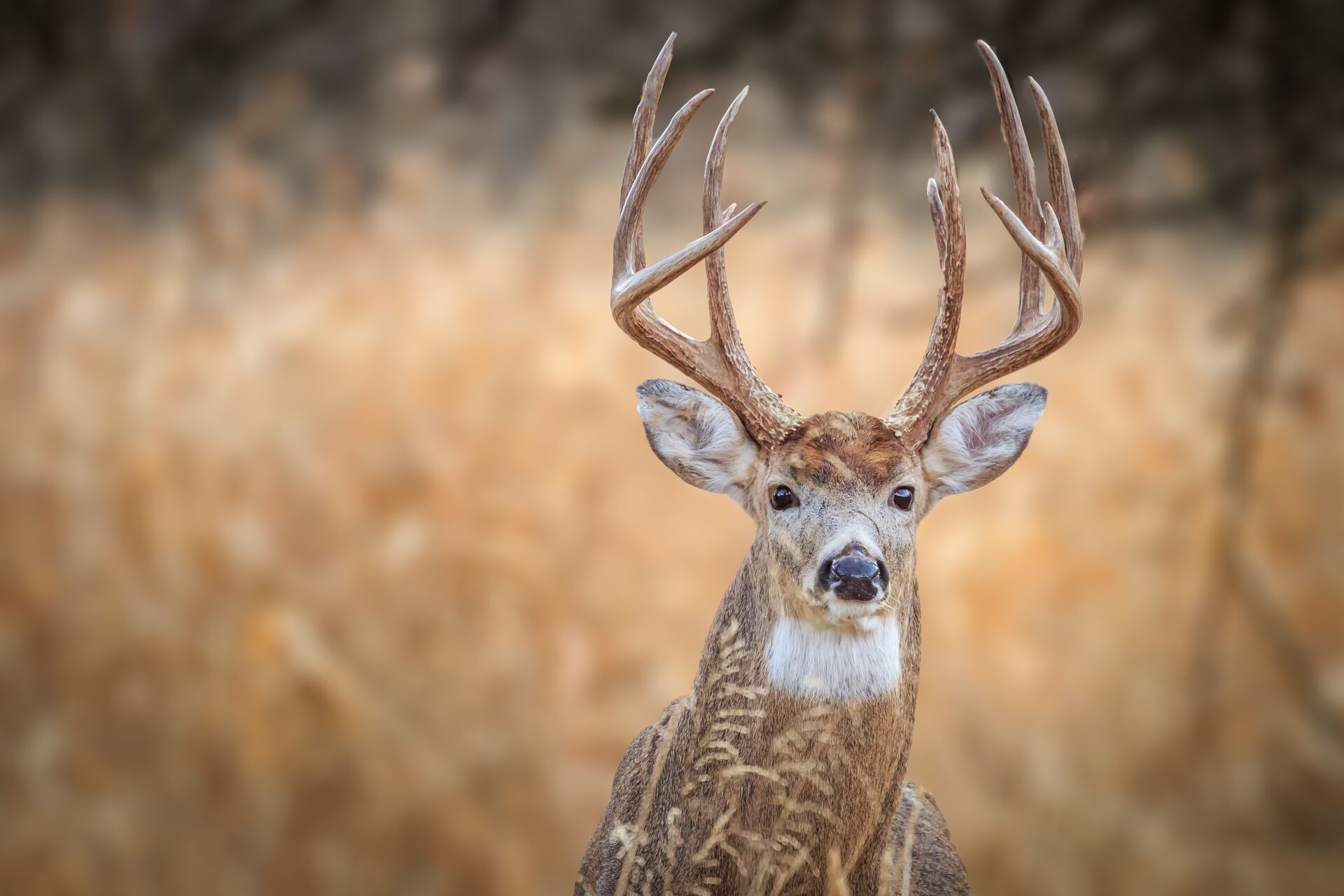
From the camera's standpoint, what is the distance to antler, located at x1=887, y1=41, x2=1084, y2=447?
2.05m

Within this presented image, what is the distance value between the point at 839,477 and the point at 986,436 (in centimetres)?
30

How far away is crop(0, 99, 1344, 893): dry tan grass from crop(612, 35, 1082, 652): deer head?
186 cm

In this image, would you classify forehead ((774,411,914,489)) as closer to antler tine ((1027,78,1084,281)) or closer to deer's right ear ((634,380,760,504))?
deer's right ear ((634,380,760,504))

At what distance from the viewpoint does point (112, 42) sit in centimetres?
434

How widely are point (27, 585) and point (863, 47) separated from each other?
3.18 metres

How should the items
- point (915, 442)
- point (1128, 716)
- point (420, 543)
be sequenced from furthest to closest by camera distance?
point (420, 543), point (1128, 716), point (915, 442)

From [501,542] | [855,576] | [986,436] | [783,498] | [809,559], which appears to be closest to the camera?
[855,576]

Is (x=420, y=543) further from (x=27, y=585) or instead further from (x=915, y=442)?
(x=915, y=442)

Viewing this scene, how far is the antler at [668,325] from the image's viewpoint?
2049mm

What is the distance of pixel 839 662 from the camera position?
6.31ft

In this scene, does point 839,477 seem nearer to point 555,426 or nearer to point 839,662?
point 839,662

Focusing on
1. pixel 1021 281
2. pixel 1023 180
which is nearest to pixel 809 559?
pixel 1021 281

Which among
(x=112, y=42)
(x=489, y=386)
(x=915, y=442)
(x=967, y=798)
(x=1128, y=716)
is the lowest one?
(x=915, y=442)

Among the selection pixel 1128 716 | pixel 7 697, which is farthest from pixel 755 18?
pixel 7 697
